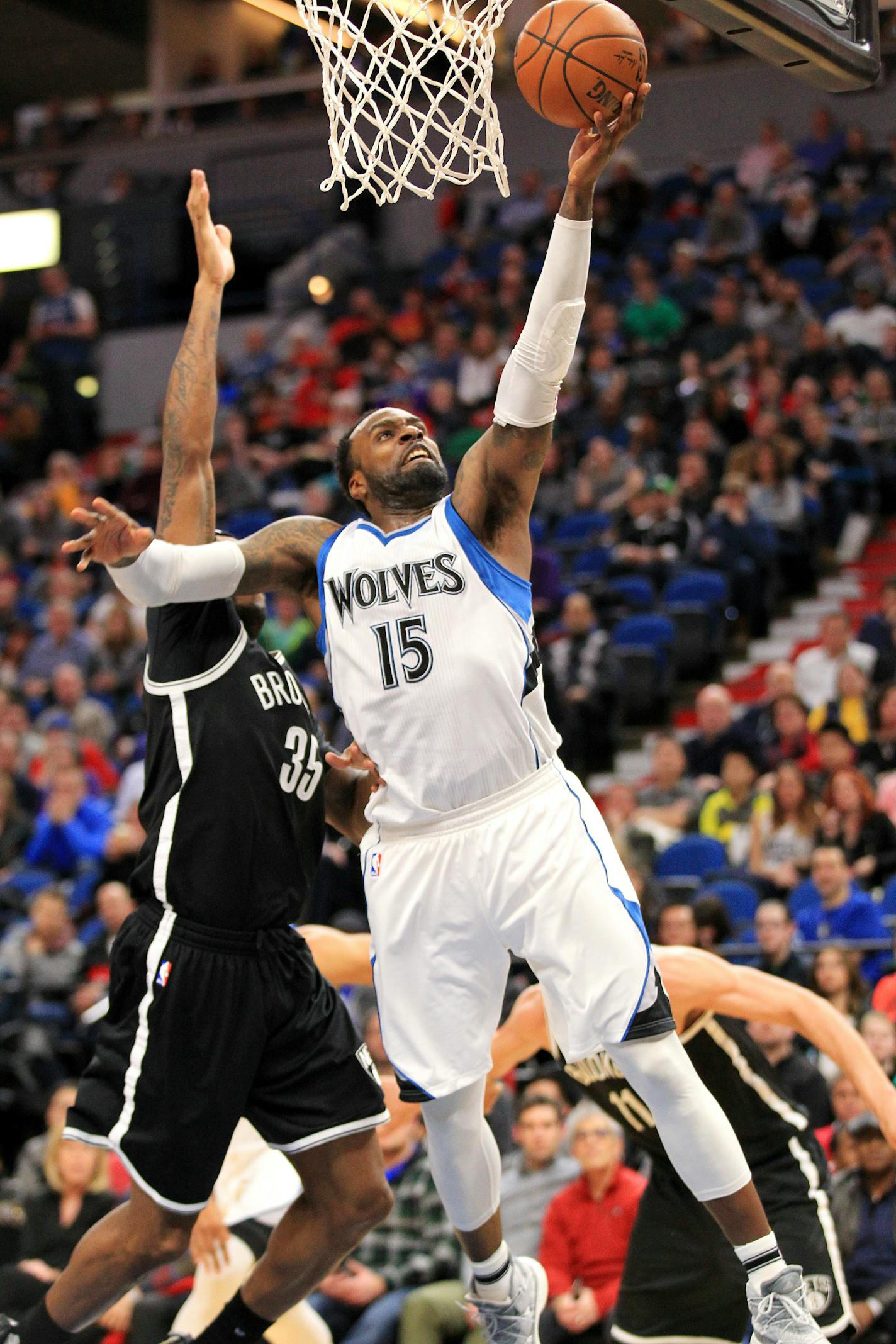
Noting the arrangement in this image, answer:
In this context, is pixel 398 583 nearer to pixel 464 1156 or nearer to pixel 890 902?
pixel 464 1156

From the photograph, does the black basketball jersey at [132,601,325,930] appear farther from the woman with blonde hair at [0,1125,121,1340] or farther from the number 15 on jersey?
the woman with blonde hair at [0,1125,121,1340]

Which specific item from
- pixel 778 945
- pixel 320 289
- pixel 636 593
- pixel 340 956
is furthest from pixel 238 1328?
pixel 320 289

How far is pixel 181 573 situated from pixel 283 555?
13.9 inches

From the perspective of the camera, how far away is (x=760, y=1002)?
200 inches

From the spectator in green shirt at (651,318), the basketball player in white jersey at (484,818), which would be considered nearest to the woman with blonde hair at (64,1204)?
the basketball player in white jersey at (484,818)

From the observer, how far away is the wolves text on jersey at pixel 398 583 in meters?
4.46

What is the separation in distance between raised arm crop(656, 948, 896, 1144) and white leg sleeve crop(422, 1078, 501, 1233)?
73 centimetres

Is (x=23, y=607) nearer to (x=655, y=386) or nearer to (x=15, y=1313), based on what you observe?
(x=655, y=386)

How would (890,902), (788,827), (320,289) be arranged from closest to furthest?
(890,902) → (788,827) → (320,289)

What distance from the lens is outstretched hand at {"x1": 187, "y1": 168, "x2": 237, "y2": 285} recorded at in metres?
5.19

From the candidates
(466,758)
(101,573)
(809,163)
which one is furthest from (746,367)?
(466,758)

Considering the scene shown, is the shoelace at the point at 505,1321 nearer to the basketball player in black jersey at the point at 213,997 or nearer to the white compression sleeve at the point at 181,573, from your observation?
the basketball player in black jersey at the point at 213,997

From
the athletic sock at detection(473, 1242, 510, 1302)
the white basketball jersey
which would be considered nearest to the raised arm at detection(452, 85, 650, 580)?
the white basketball jersey

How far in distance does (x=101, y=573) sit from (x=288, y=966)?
11666 millimetres
